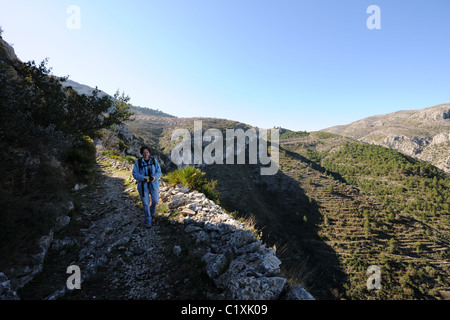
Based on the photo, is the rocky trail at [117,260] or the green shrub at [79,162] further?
the green shrub at [79,162]

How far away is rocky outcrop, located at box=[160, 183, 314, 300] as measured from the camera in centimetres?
258

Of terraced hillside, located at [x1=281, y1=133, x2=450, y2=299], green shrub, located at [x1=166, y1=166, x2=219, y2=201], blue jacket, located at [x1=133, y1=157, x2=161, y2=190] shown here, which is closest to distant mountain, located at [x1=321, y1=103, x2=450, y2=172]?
terraced hillside, located at [x1=281, y1=133, x2=450, y2=299]

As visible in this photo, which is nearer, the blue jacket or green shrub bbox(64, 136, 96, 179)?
the blue jacket

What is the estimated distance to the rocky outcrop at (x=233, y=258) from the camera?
2584mm

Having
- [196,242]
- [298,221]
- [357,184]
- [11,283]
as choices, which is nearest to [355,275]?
[298,221]

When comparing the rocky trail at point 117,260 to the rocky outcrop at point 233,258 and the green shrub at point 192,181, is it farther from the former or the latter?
the green shrub at point 192,181

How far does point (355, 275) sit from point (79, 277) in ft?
164

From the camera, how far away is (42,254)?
3082 mm

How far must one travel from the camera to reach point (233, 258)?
133 inches

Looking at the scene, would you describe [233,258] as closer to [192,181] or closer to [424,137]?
[192,181]

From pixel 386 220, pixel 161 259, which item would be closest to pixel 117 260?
pixel 161 259

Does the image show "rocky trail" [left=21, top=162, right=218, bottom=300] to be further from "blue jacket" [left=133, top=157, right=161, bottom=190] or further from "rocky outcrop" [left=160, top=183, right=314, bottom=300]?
"blue jacket" [left=133, top=157, right=161, bottom=190]

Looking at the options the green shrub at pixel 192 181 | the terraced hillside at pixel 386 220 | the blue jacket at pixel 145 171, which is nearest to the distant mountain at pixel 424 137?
the terraced hillside at pixel 386 220
